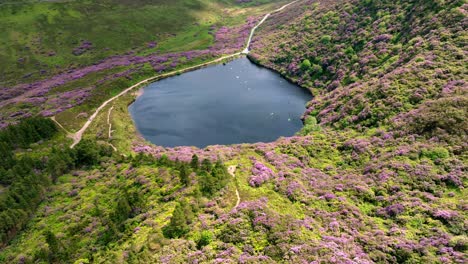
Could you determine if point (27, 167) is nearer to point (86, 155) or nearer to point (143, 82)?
point (86, 155)

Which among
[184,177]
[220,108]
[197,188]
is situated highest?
[220,108]

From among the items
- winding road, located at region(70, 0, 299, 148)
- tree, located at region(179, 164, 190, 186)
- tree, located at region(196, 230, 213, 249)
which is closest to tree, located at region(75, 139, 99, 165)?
winding road, located at region(70, 0, 299, 148)

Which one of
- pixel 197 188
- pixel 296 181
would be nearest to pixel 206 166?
pixel 197 188

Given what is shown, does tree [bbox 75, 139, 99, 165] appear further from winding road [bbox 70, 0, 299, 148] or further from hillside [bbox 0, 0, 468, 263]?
winding road [bbox 70, 0, 299, 148]

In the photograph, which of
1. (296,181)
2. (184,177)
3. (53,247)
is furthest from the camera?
(296,181)

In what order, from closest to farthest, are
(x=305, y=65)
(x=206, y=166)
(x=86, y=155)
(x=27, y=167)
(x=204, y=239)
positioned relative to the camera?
(x=204, y=239) → (x=206, y=166) → (x=27, y=167) → (x=86, y=155) → (x=305, y=65)

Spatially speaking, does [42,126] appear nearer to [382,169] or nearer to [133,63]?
[133,63]

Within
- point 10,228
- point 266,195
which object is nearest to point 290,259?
point 266,195
